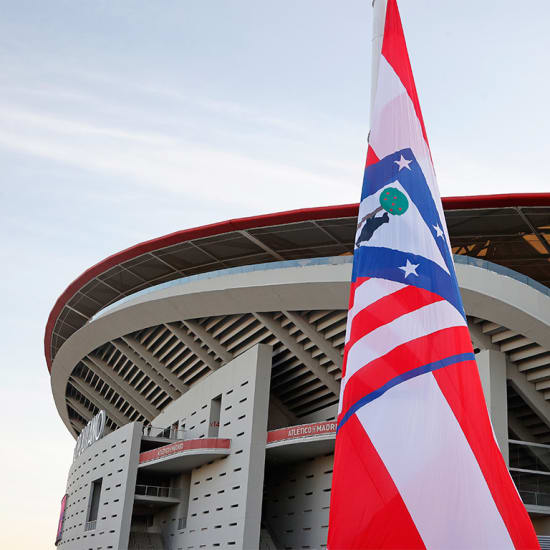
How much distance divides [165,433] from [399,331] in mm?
27238

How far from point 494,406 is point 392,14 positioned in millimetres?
15047

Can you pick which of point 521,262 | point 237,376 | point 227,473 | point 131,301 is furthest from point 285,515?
point 521,262

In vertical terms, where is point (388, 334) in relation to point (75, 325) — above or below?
below

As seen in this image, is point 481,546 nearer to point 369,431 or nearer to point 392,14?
point 369,431

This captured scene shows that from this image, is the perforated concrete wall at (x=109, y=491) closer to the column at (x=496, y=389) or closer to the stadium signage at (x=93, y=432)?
the stadium signage at (x=93, y=432)

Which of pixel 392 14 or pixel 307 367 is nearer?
pixel 392 14

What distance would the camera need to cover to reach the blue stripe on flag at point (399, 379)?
810cm

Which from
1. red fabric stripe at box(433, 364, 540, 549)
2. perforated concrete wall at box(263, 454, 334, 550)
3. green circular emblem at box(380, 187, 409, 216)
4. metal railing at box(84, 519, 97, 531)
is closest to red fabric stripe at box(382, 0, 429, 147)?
green circular emblem at box(380, 187, 409, 216)

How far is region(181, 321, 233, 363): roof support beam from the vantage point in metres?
30.1

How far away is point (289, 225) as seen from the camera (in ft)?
85.9

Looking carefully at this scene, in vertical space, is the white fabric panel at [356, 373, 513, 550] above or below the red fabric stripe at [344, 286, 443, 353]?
below

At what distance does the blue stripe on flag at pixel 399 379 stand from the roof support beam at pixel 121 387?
31.3 metres

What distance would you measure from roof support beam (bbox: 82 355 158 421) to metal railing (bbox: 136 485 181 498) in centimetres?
625

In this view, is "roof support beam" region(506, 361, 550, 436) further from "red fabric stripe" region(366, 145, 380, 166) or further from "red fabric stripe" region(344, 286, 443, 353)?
"red fabric stripe" region(344, 286, 443, 353)
